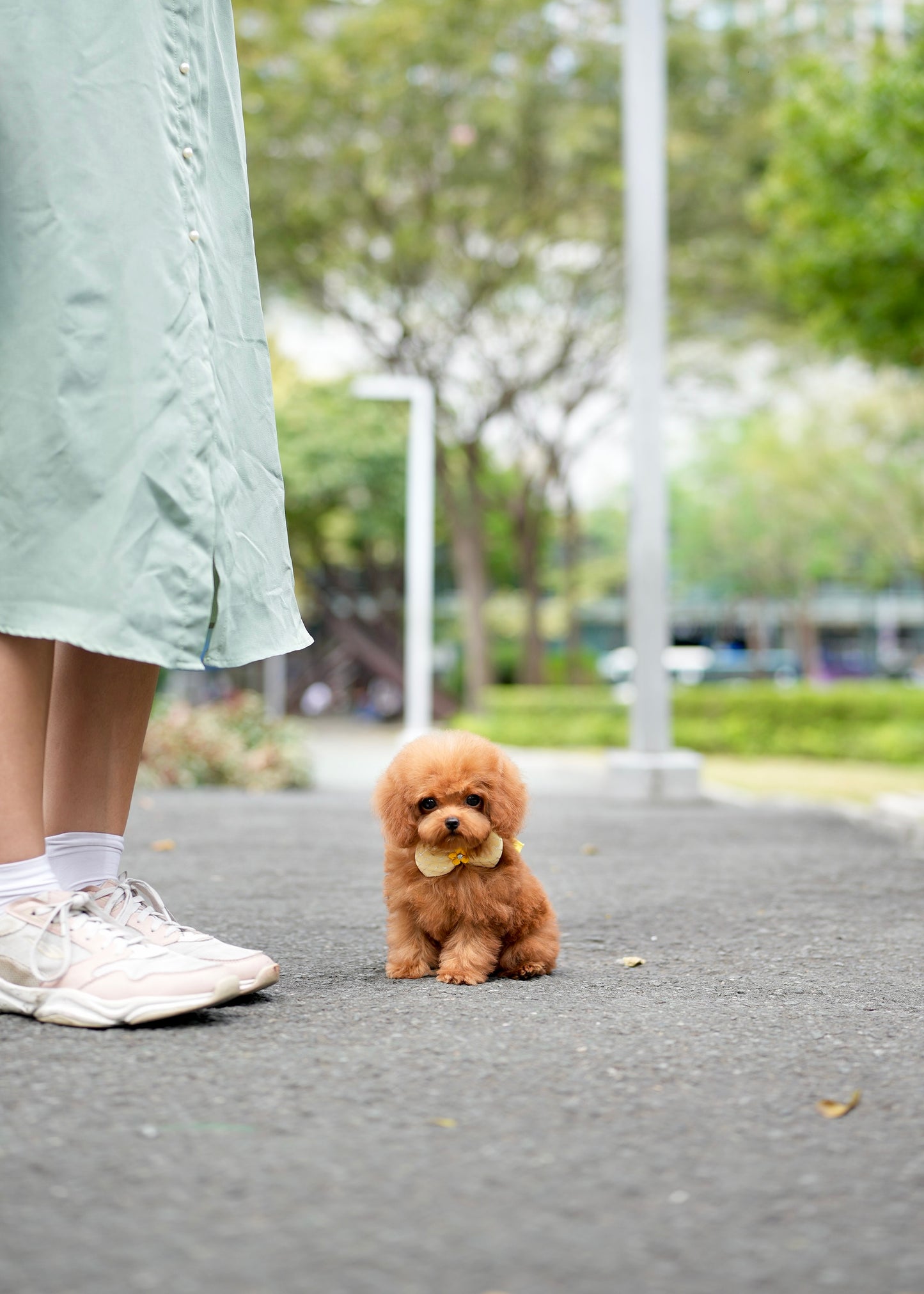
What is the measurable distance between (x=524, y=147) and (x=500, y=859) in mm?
14809

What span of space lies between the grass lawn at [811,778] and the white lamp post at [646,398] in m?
1.11

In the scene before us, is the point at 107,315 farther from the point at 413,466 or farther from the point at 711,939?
the point at 413,466

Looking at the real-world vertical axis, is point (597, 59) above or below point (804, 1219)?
above

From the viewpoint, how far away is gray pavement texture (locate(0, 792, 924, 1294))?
1.20m

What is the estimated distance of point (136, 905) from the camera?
2244 mm

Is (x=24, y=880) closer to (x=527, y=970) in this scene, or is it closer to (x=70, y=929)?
(x=70, y=929)

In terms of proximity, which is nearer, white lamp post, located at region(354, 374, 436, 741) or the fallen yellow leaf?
the fallen yellow leaf

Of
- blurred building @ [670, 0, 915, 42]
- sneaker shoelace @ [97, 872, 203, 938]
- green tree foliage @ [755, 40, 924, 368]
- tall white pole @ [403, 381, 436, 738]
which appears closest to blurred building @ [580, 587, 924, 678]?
blurred building @ [670, 0, 915, 42]

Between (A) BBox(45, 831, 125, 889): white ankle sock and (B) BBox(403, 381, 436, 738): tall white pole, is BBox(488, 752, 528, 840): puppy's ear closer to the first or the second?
(A) BBox(45, 831, 125, 889): white ankle sock

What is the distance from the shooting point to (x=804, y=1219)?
1.31 meters

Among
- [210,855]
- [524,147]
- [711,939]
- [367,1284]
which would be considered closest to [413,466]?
[524,147]

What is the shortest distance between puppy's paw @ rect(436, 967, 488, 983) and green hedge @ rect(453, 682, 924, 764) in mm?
13706

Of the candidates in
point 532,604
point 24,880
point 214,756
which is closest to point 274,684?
point 532,604

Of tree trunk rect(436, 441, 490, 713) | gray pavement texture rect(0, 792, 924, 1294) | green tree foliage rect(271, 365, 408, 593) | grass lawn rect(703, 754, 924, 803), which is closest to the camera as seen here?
gray pavement texture rect(0, 792, 924, 1294)
